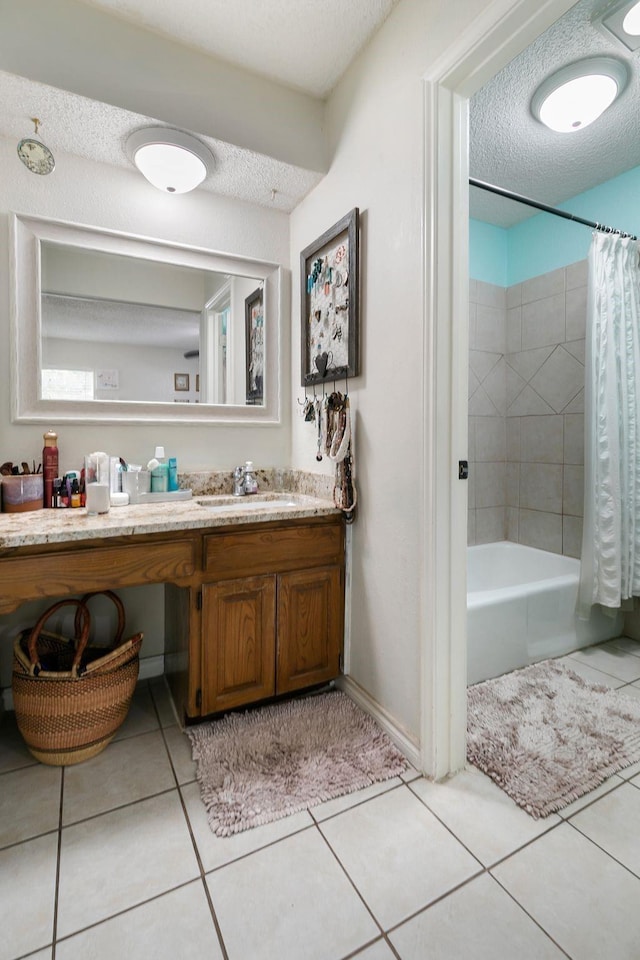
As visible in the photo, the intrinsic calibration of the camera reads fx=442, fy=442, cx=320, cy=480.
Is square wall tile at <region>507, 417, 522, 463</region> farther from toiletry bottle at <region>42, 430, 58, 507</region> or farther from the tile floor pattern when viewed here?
toiletry bottle at <region>42, 430, 58, 507</region>

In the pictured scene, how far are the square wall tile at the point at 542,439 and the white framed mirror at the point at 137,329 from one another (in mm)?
1661

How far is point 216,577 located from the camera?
154 cm

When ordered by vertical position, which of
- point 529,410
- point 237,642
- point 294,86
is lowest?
point 237,642

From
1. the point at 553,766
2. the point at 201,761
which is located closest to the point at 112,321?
the point at 201,761

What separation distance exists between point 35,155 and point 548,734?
2723 mm

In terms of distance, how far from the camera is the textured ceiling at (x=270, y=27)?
4.80 feet

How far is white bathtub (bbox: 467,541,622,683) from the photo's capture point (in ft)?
6.31

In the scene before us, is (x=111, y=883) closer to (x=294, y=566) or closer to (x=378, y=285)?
(x=294, y=566)

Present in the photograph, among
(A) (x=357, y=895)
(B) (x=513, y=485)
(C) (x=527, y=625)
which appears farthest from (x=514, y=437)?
(A) (x=357, y=895)

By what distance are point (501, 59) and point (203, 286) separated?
1.36 m

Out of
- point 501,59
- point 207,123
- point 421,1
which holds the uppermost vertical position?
point 421,1

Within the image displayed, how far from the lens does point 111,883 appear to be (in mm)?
1042

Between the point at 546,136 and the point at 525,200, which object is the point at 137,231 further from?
the point at 546,136

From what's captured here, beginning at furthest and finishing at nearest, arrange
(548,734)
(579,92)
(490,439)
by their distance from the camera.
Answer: (490,439)
(579,92)
(548,734)
